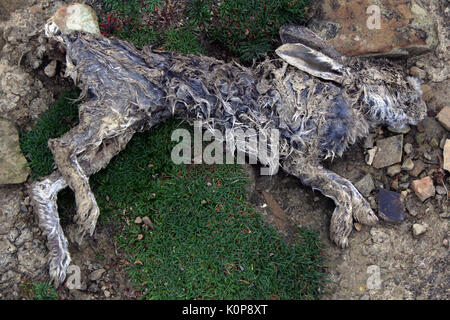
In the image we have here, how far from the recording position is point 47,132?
434 centimetres

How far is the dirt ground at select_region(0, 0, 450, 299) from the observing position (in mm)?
3988

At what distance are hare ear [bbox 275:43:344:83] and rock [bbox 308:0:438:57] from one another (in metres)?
0.45

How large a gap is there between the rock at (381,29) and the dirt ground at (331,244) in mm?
763

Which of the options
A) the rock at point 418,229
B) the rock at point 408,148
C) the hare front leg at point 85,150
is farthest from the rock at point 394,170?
the hare front leg at point 85,150

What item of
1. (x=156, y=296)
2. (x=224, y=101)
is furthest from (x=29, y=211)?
(x=224, y=101)

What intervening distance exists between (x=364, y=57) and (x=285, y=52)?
844 millimetres

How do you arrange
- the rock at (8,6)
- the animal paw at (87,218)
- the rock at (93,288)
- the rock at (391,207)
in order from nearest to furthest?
the animal paw at (87,218) < the rock at (93,288) < the rock at (391,207) < the rock at (8,6)

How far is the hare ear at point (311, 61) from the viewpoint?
13.7ft

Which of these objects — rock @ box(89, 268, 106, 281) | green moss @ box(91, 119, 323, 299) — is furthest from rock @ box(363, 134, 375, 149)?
rock @ box(89, 268, 106, 281)

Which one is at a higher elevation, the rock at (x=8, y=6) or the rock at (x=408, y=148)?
the rock at (x=8, y=6)

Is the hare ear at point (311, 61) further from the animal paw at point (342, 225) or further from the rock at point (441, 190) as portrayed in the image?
the rock at point (441, 190)

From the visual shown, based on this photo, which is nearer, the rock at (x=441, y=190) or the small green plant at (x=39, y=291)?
the small green plant at (x=39, y=291)
